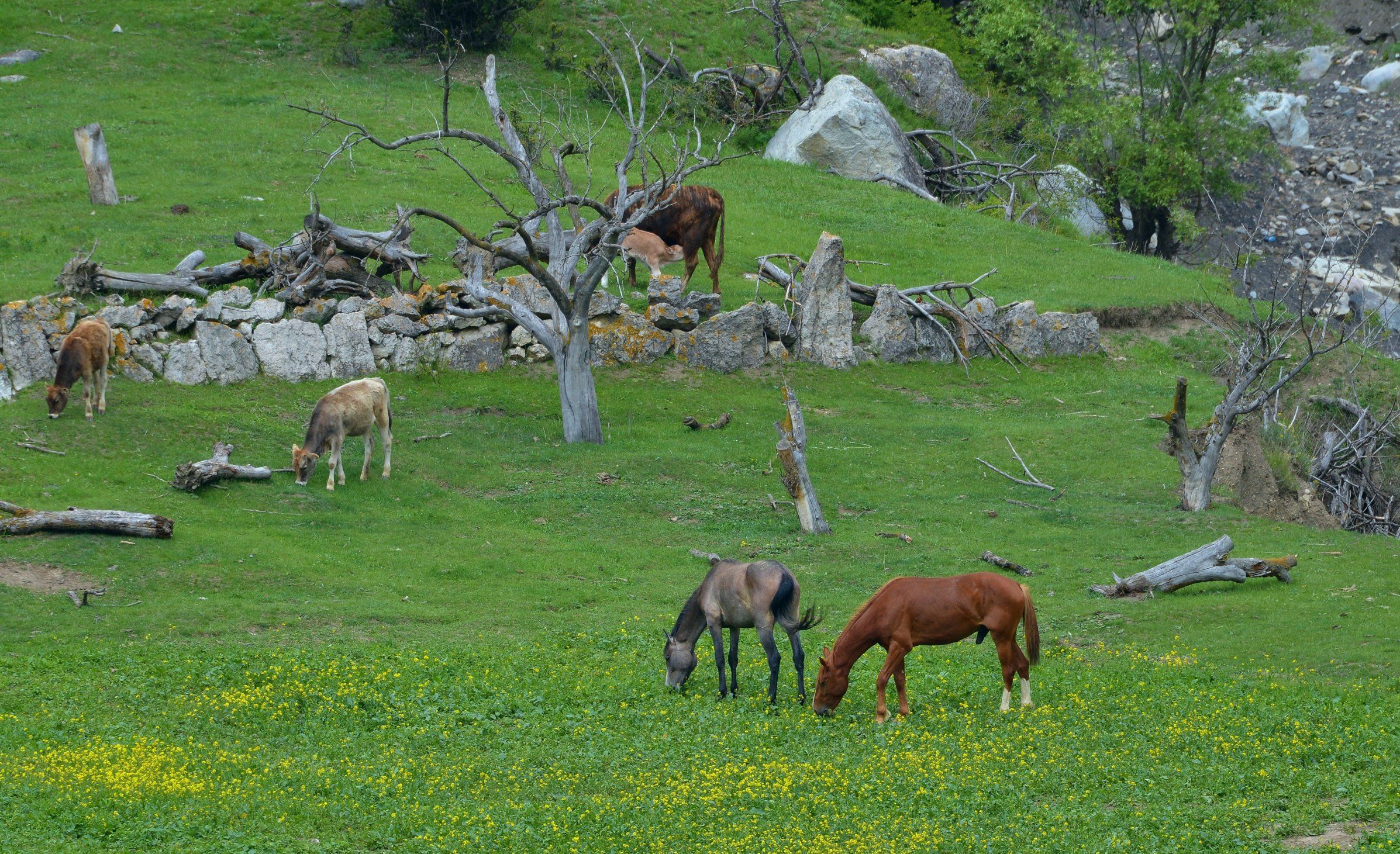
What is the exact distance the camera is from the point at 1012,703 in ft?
44.5

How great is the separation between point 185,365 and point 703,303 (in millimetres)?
12148

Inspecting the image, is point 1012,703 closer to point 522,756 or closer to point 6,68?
point 522,756

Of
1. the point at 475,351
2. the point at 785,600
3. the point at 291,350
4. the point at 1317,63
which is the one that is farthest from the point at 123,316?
the point at 1317,63

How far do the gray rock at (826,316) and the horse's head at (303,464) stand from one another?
46.1ft

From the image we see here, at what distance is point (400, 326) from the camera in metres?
29.0

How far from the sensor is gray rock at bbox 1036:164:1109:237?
1905 inches

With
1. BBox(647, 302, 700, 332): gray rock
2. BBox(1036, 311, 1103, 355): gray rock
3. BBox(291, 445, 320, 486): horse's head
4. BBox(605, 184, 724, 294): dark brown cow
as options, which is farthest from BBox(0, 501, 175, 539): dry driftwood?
BBox(1036, 311, 1103, 355): gray rock

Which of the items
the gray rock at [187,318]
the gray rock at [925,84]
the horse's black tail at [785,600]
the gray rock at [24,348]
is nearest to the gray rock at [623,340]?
the gray rock at [187,318]

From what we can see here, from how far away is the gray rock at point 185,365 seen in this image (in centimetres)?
2642

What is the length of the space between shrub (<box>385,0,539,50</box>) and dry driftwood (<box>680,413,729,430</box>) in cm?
2570

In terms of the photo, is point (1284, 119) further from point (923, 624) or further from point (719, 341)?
point (923, 624)

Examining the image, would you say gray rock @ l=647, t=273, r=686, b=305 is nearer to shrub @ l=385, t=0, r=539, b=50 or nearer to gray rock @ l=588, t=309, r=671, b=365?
gray rock @ l=588, t=309, r=671, b=365

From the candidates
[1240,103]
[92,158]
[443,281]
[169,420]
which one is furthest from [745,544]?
[1240,103]

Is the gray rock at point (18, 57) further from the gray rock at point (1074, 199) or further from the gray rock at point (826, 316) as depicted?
the gray rock at point (1074, 199)
